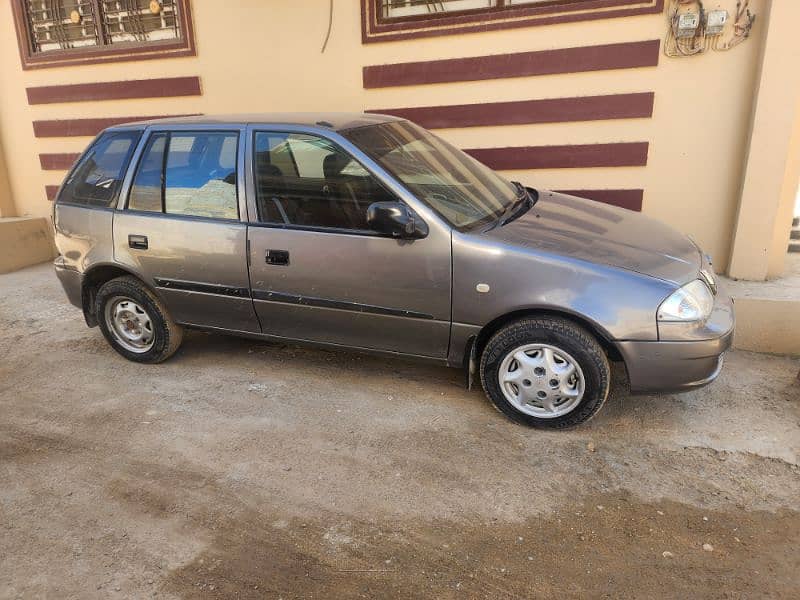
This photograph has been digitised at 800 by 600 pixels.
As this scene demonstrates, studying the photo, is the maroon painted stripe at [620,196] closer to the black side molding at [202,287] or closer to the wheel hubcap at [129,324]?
the black side molding at [202,287]

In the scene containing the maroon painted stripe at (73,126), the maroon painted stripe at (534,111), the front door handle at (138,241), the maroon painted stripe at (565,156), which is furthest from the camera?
the maroon painted stripe at (73,126)

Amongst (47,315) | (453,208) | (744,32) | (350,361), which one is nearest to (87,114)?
(47,315)

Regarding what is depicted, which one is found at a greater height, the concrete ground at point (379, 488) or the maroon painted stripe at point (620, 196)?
the maroon painted stripe at point (620, 196)

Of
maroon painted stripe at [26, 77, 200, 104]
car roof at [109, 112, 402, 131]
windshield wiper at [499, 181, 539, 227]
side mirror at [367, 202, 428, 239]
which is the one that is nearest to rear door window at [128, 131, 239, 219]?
car roof at [109, 112, 402, 131]

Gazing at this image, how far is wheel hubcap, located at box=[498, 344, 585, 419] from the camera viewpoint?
11.3 ft

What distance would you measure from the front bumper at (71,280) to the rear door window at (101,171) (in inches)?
19.4

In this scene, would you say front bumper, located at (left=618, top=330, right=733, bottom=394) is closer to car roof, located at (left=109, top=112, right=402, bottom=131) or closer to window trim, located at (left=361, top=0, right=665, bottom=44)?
car roof, located at (left=109, top=112, right=402, bottom=131)

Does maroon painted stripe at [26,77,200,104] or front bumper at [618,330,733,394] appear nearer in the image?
front bumper at [618,330,733,394]

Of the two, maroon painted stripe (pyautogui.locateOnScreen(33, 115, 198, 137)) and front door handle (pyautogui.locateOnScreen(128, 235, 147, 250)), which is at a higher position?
maroon painted stripe (pyautogui.locateOnScreen(33, 115, 198, 137))

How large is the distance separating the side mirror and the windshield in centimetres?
16

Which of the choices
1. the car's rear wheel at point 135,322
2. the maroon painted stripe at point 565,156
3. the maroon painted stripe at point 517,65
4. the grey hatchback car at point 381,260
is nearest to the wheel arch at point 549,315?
the grey hatchback car at point 381,260

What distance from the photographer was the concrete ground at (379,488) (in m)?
2.58

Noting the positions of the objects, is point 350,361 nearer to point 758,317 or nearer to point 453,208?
point 453,208

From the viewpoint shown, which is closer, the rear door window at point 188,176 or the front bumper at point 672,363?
the front bumper at point 672,363
